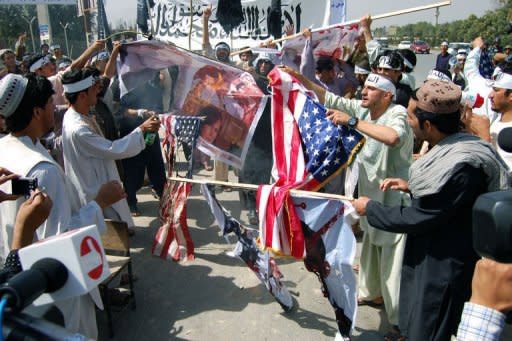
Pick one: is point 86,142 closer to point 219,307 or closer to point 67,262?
point 219,307

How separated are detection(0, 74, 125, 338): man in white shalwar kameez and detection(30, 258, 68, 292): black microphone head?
1051 mm

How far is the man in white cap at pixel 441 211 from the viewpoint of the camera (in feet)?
7.09

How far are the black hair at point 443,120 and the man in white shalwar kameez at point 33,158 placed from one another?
77.8 inches

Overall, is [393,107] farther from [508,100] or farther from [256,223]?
[256,223]

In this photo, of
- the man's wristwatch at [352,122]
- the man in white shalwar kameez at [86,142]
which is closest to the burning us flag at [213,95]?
the man in white shalwar kameez at [86,142]

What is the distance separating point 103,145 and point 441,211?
2.83 meters

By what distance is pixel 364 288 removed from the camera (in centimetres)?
375

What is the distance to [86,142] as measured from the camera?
3664mm

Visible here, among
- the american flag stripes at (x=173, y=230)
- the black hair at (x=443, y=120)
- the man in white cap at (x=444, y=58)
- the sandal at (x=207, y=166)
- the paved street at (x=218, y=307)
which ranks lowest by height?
the sandal at (x=207, y=166)

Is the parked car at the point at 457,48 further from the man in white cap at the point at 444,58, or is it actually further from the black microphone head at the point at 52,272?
the black microphone head at the point at 52,272

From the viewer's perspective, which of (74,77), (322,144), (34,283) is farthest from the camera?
(74,77)

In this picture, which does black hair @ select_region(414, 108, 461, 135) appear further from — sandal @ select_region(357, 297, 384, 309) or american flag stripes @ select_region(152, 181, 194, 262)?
american flag stripes @ select_region(152, 181, 194, 262)

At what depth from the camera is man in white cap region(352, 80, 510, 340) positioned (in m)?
2.16

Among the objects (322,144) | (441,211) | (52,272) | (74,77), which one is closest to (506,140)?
(441,211)
